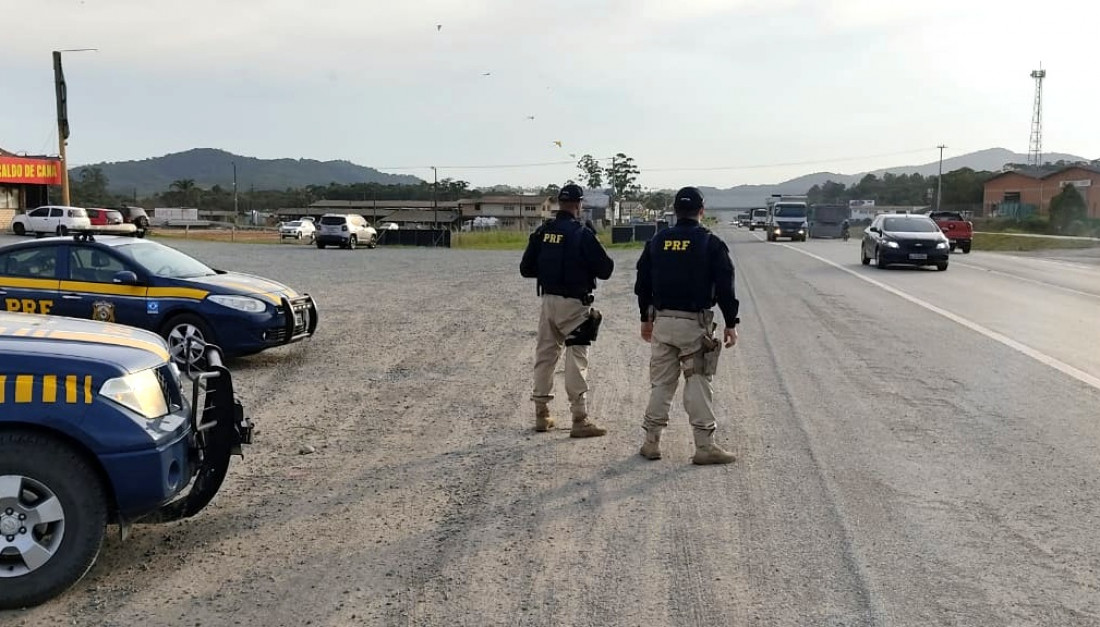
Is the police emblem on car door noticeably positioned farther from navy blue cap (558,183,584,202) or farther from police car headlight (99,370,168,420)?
police car headlight (99,370,168,420)

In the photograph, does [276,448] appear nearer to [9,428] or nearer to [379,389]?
[379,389]

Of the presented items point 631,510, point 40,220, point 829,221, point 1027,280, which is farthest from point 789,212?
point 631,510

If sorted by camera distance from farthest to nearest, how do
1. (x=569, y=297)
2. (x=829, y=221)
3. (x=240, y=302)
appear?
(x=829, y=221), (x=240, y=302), (x=569, y=297)

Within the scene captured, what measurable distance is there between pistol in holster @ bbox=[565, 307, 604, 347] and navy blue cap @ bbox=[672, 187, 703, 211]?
1147 millimetres

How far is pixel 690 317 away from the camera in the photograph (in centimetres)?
635

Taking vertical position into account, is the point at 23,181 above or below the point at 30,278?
above

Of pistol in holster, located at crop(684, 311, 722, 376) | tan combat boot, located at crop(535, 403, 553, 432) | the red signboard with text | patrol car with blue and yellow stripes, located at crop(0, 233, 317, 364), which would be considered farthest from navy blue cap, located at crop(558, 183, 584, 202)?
the red signboard with text

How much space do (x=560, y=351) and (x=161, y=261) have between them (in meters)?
5.53

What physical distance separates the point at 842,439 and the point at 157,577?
4.83 m

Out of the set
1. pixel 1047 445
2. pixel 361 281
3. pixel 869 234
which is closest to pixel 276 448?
pixel 1047 445

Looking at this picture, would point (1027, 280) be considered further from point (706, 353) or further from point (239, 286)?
point (239, 286)

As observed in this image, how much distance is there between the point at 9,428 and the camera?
13.0 feet

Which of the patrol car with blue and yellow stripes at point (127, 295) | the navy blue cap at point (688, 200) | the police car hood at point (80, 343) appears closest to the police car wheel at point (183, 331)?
the patrol car with blue and yellow stripes at point (127, 295)

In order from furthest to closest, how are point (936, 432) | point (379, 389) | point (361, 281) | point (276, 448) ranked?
point (361, 281) → point (379, 389) → point (936, 432) → point (276, 448)
